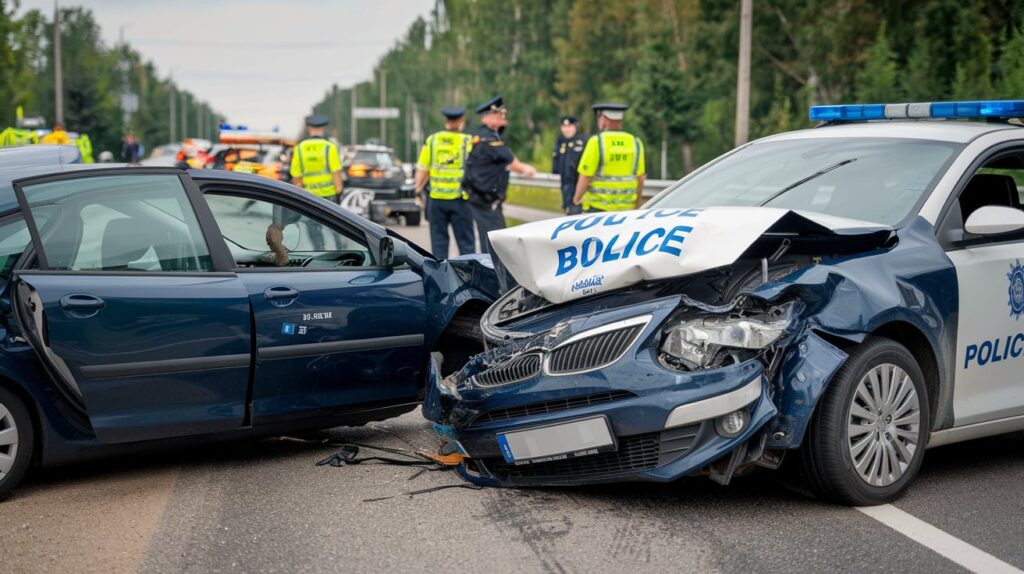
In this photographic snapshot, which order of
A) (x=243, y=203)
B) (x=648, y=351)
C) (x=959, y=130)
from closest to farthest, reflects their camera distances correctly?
(x=648, y=351)
(x=959, y=130)
(x=243, y=203)

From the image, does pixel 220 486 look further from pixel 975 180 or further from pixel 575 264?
pixel 975 180

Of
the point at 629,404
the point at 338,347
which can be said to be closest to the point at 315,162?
the point at 338,347

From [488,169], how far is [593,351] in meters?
7.72

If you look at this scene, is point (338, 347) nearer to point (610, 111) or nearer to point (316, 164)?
point (610, 111)

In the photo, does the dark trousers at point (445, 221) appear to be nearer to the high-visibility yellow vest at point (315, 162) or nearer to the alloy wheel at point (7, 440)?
the high-visibility yellow vest at point (315, 162)

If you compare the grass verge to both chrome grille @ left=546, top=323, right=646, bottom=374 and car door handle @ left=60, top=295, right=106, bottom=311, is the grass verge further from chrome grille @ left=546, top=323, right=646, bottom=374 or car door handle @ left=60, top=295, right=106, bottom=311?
chrome grille @ left=546, top=323, right=646, bottom=374

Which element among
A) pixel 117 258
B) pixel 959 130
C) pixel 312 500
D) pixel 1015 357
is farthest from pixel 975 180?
pixel 117 258

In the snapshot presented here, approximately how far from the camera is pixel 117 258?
5449 mm

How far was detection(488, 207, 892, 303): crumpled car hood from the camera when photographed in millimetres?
4902

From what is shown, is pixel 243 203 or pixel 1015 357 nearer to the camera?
pixel 1015 357

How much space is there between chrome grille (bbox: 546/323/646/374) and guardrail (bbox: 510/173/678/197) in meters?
16.3

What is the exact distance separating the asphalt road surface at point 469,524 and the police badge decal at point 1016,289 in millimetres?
734

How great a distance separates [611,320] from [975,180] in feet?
7.54

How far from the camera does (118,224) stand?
217 inches
